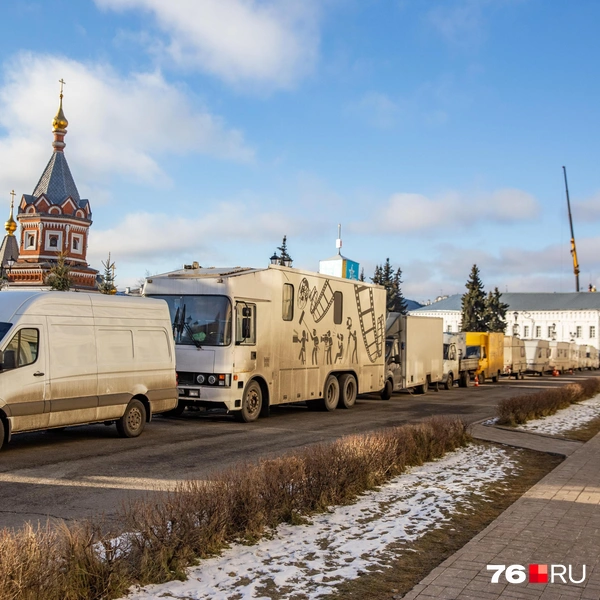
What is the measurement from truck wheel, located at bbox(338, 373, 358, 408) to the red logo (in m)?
15.0

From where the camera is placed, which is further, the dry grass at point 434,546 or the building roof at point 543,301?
the building roof at point 543,301

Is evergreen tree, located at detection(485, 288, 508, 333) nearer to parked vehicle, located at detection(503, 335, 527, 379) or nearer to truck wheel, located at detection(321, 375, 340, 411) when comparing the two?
parked vehicle, located at detection(503, 335, 527, 379)

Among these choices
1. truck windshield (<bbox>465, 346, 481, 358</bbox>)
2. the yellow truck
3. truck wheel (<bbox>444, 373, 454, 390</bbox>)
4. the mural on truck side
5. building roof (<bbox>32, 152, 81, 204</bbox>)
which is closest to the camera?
the mural on truck side

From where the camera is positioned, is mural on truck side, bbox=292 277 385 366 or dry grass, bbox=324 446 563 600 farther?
mural on truck side, bbox=292 277 385 366

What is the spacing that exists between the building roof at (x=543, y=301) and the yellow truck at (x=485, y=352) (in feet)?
265

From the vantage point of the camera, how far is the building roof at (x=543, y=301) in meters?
121

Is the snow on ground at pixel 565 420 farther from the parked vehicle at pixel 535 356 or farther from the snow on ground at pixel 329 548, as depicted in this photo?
the parked vehicle at pixel 535 356

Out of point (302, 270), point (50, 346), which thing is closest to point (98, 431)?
point (50, 346)

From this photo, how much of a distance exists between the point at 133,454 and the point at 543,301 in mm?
121225

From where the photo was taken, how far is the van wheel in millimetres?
13266

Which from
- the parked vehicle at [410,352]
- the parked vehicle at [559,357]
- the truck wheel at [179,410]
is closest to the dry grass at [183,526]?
the truck wheel at [179,410]

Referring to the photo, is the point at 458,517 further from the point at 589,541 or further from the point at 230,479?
the point at 230,479

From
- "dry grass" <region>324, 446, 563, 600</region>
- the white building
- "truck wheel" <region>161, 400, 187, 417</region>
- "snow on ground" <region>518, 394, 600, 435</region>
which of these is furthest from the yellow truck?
the white building

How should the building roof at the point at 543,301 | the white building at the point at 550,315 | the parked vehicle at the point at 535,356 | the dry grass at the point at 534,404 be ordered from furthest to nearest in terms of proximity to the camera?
the building roof at the point at 543,301 < the white building at the point at 550,315 < the parked vehicle at the point at 535,356 < the dry grass at the point at 534,404
